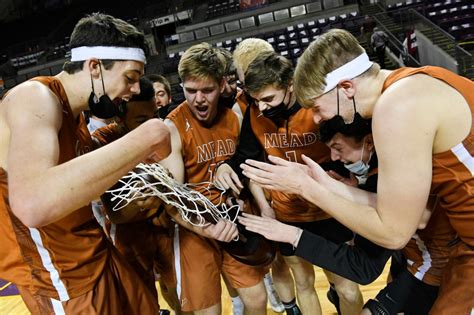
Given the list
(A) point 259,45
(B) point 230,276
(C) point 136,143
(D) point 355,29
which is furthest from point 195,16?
(C) point 136,143

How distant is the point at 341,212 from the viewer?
5.90 feet

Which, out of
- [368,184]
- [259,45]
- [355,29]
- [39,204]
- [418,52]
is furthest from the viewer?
[355,29]

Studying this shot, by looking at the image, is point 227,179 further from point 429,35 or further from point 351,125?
point 429,35

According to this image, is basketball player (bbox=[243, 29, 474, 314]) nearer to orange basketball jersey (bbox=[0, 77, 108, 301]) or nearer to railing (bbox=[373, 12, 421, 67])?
orange basketball jersey (bbox=[0, 77, 108, 301])

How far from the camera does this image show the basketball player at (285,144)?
104 inches

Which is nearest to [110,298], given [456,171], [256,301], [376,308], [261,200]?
[256,301]

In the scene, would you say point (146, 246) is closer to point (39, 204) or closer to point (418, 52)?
point (39, 204)

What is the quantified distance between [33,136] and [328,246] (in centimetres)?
140

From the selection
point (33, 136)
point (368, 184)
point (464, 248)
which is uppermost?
point (33, 136)

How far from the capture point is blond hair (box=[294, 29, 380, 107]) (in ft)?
6.06

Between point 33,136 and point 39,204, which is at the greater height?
point 33,136

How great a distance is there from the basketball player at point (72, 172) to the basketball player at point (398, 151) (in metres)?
0.73

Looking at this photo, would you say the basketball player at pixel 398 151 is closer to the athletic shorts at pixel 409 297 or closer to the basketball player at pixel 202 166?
the athletic shorts at pixel 409 297

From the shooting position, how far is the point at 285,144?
2.83 metres
